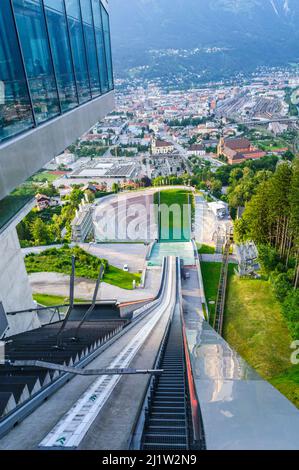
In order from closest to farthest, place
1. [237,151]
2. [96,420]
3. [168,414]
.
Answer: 1. [96,420]
2. [168,414]
3. [237,151]

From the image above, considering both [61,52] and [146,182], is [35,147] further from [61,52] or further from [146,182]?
[146,182]

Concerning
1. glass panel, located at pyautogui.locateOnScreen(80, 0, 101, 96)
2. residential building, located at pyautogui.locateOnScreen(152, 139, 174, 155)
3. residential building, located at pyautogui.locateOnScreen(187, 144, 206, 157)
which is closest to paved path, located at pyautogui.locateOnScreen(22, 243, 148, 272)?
glass panel, located at pyautogui.locateOnScreen(80, 0, 101, 96)

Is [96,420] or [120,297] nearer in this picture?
[96,420]

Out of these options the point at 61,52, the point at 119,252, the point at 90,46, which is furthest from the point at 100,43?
the point at 119,252

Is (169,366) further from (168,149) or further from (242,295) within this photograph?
(168,149)

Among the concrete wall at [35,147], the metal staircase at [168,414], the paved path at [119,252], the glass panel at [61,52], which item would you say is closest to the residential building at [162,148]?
the paved path at [119,252]

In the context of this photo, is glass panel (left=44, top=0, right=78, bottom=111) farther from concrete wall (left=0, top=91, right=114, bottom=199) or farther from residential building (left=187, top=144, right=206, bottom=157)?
residential building (left=187, top=144, right=206, bottom=157)
